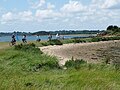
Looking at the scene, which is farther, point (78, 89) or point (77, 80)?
point (77, 80)

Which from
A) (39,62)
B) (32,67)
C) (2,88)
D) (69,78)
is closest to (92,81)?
(69,78)

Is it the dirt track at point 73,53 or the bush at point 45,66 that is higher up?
the bush at point 45,66

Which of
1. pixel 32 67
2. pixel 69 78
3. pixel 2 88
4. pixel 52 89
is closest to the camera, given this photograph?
pixel 2 88

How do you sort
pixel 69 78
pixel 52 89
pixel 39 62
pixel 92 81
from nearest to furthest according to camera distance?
pixel 52 89, pixel 92 81, pixel 69 78, pixel 39 62

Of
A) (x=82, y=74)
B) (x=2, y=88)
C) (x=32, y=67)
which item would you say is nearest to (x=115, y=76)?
(x=82, y=74)

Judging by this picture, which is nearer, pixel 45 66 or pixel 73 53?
pixel 45 66

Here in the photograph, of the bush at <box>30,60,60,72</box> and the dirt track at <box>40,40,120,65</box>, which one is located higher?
the bush at <box>30,60,60,72</box>

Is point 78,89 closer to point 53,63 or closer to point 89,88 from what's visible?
point 89,88

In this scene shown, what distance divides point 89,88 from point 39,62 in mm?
13169

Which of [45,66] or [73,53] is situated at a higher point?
[45,66]

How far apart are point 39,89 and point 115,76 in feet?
17.7

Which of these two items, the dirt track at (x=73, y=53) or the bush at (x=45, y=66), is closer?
the bush at (x=45, y=66)

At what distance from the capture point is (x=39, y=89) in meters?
10.5

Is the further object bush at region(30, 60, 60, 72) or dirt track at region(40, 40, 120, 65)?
dirt track at region(40, 40, 120, 65)
